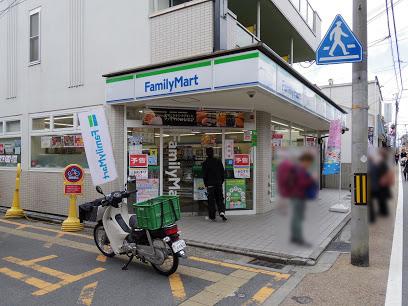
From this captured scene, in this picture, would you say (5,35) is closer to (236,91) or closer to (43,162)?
(43,162)

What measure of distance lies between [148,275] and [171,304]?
1.11 metres

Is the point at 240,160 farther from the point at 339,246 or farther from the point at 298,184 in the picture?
the point at 298,184

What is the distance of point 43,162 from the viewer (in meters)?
10.6

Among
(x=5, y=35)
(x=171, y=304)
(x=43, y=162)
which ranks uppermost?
(x=5, y=35)

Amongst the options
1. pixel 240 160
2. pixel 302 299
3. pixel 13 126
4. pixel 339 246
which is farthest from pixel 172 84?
pixel 13 126

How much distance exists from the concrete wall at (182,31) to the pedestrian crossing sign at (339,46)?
6.34 metres

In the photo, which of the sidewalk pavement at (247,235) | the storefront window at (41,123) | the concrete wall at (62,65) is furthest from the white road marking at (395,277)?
the storefront window at (41,123)

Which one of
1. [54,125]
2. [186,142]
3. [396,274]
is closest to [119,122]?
[186,142]

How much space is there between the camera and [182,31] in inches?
323

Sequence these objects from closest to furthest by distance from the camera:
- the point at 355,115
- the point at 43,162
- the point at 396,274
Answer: the point at 355,115
the point at 396,274
the point at 43,162

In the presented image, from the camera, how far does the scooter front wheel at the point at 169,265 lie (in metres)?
5.16

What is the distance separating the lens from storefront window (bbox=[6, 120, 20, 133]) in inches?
452

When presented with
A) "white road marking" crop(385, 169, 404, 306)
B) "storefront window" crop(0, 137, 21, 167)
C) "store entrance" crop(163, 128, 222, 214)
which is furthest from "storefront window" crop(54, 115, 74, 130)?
"white road marking" crop(385, 169, 404, 306)

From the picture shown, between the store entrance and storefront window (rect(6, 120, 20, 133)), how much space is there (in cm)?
526
